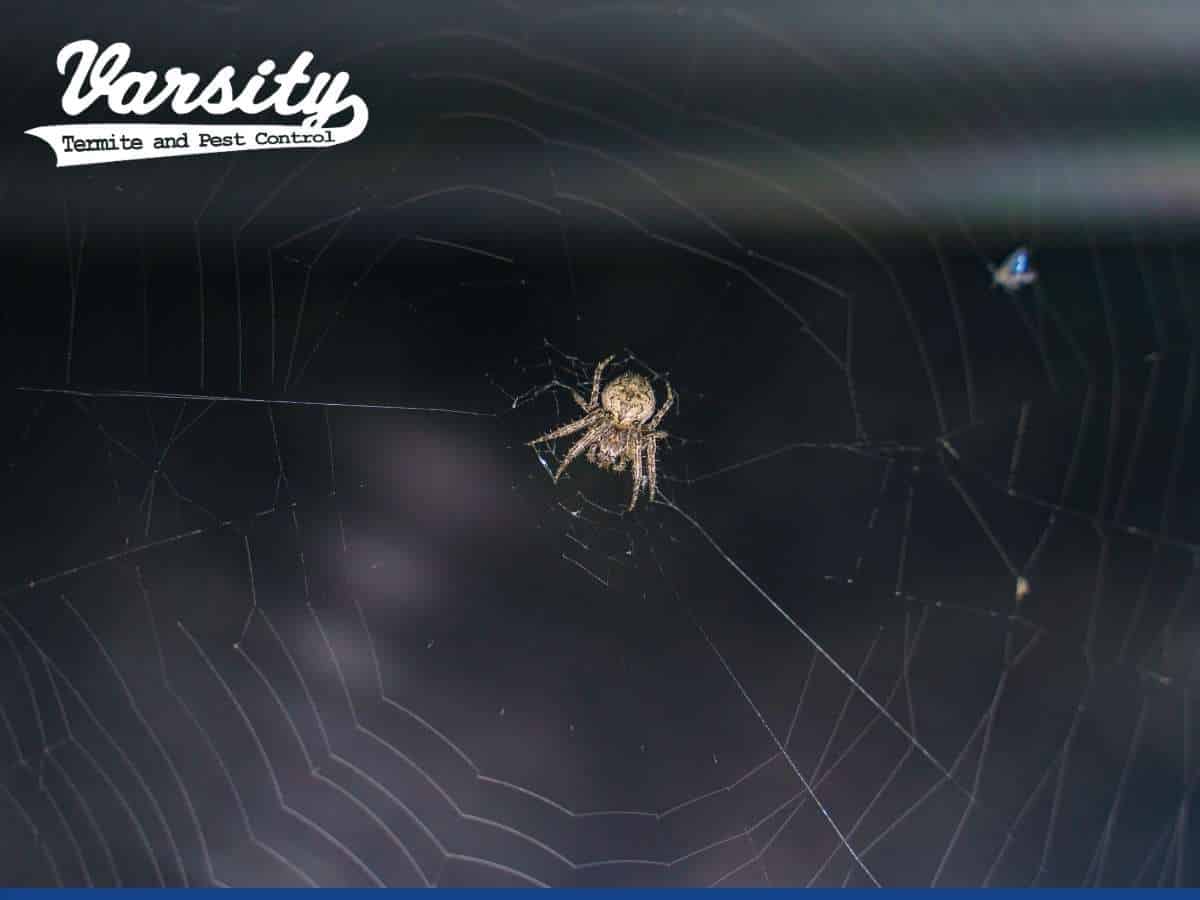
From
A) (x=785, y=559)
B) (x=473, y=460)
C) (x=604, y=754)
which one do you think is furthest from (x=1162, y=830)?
(x=473, y=460)

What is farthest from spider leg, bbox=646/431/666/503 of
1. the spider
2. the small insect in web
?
the small insect in web

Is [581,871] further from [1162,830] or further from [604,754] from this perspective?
[1162,830]

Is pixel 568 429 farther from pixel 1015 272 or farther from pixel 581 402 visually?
pixel 1015 272

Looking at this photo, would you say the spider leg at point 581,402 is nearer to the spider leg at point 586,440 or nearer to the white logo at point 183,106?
the spider leg at point 586,440

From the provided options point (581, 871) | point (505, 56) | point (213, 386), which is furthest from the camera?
point (581, 871)

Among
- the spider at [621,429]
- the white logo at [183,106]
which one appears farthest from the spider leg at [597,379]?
the white logo at [183,106]

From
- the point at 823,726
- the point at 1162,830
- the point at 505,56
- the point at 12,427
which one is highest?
the point at 505,56

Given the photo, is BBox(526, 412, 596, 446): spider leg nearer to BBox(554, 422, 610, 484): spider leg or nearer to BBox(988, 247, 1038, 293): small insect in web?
BBox(554, 422, 610, 484): spider leg
